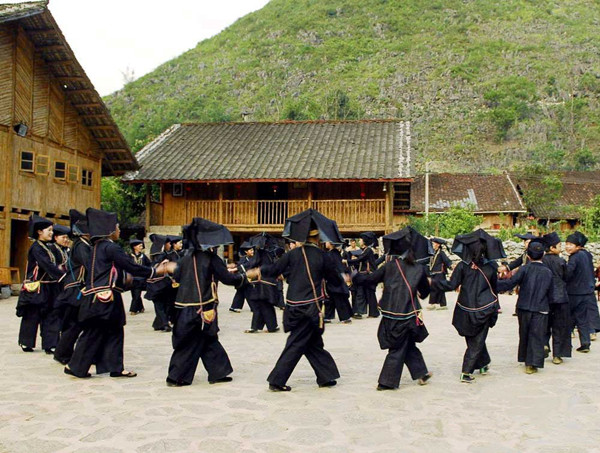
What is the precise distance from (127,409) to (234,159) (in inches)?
838

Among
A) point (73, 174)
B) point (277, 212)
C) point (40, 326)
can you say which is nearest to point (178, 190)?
point (277, 212)

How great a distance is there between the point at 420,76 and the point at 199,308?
3038 inches

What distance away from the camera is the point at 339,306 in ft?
45.1

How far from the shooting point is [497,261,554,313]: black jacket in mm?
8570

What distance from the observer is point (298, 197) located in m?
27.4

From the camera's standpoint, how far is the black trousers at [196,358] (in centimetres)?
748

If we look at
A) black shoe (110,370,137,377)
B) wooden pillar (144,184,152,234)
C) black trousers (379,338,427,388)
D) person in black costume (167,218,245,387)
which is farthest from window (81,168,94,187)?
black trousers (379,338,427,388)

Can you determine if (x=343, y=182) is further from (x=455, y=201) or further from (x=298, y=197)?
(x=455, y=201)

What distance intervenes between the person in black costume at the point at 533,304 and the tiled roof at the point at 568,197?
83.9 feet

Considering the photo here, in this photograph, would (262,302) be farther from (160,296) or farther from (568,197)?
(568,197)

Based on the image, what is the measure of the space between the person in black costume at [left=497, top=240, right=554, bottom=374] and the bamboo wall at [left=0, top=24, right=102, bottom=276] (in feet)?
49.0

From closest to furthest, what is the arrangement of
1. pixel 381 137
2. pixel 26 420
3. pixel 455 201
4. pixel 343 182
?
1. pixel 26 420
2. pixel 343 182
3. pixel 381 137
4. pixel 455 201

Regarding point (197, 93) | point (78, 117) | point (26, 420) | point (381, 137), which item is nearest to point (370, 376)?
point (26, 420)

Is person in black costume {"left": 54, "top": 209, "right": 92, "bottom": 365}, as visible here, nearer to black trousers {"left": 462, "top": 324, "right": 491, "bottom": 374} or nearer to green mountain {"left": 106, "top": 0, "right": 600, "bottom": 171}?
black trousers {"left": 462, "top": 324, "right": 491, "bottom": 374}
